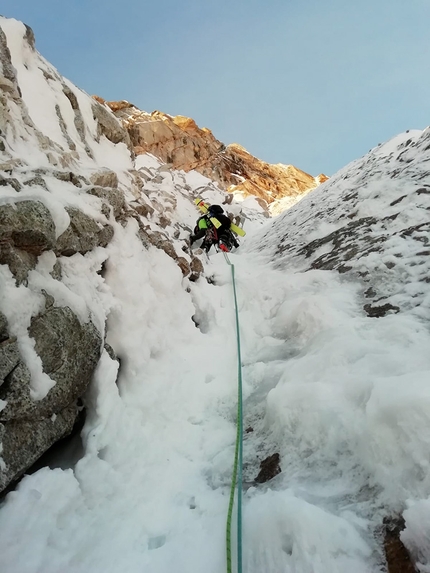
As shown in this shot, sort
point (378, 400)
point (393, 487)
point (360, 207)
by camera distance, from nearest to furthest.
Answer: point (393, 487)
point (378, 400)
point (360, 207)

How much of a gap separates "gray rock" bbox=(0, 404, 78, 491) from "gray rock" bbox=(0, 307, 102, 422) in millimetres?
62

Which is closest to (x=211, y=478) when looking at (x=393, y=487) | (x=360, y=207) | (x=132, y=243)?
(x=393, y=487)

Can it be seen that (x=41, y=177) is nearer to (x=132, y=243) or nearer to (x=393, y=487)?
(x=132, y=243)

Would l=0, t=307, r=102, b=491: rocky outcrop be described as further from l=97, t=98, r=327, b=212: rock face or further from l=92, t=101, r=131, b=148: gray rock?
l=97, t=98, r=327, b=212: rock face

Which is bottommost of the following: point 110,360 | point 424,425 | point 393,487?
point 393,487

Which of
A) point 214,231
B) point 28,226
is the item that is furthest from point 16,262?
point 214,231

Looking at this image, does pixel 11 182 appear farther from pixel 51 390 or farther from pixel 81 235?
pixel 51 390

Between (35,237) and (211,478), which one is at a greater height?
(35,237)

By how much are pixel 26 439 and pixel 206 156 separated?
34.8 m

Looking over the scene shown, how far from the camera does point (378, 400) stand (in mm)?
2627

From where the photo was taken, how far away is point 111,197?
5680 millimetres

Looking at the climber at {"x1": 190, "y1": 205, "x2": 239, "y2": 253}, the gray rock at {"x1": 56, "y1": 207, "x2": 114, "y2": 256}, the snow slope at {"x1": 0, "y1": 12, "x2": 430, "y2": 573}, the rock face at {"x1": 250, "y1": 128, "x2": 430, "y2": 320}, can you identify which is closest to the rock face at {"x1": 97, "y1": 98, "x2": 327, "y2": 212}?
the climber at {"x1": 190, "y1": 205, "x2": 239, "y2": 253}

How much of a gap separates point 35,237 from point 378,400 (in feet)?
10.8

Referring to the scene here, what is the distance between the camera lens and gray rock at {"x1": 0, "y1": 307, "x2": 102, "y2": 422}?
265cm
